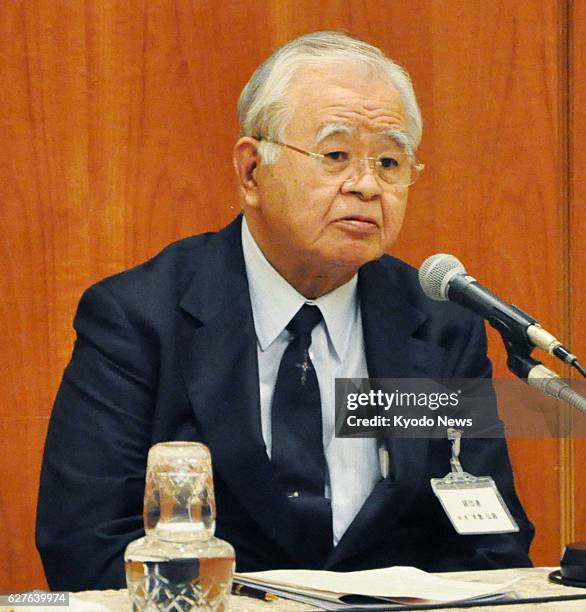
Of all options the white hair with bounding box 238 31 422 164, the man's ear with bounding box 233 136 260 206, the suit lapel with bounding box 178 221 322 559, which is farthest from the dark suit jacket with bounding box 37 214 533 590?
the white hair with bounding box 238 31 422 164

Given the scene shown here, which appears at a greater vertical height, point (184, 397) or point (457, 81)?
point (457, 81)

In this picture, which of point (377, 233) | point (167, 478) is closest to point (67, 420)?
point (377, 233)

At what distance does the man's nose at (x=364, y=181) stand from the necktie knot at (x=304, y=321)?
227mm

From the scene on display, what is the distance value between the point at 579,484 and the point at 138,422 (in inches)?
51.7

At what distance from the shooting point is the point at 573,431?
109 inches

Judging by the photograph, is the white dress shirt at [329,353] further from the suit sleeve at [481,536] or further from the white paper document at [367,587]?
the white paper document at [367,587]

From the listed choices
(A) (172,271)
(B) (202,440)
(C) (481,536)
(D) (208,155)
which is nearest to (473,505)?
(C) (481,536)

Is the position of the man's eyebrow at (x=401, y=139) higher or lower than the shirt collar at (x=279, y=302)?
higher

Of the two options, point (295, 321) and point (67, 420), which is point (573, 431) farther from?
point (67, 420)

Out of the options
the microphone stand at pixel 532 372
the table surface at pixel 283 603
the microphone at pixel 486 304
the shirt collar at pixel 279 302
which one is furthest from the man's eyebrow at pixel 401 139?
the table surface at pixel 283 603

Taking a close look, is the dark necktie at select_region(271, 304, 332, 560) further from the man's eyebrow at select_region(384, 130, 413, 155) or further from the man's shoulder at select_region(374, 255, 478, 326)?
the man's eyebrow at select_region(384, 130, 413, 155)

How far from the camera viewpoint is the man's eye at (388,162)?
6.79 feet

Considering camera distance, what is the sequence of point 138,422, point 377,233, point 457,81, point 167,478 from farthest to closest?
point 457,81, point 377,233, point 138,422, point 167,478

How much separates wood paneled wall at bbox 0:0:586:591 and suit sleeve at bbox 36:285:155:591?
45 cm
